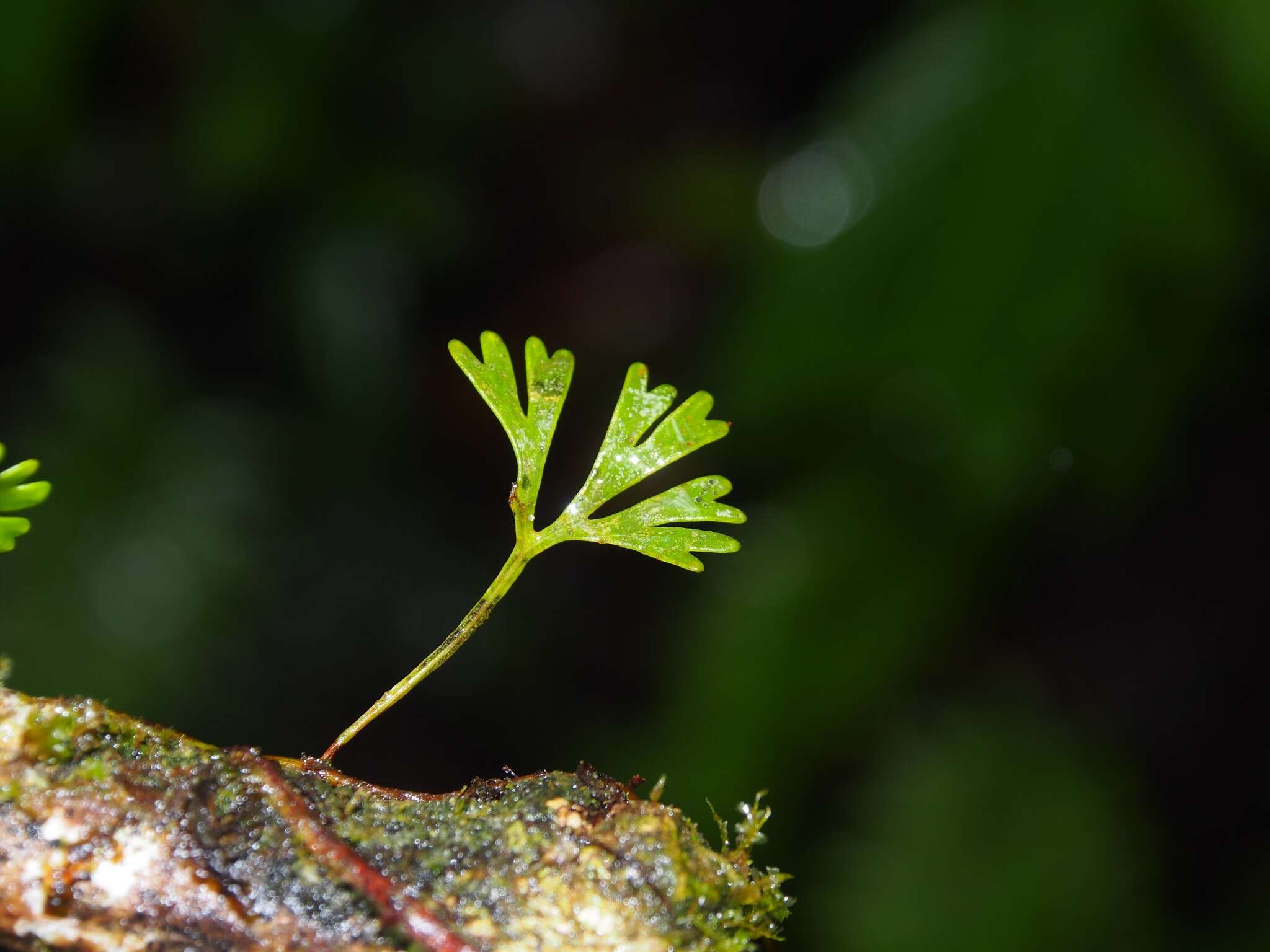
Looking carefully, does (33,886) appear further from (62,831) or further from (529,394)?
(529,394)

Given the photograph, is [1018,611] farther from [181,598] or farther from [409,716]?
[181,598]

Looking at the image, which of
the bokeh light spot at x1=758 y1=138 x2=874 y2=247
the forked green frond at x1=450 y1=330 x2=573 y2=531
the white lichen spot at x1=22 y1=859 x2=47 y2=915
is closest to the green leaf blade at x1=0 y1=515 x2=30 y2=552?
the white lichen spot at x1=22 y1=859 x2=47 y2=915

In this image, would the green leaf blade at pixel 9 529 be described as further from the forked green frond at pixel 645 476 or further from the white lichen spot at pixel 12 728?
the forked green frond at pixel 645 476

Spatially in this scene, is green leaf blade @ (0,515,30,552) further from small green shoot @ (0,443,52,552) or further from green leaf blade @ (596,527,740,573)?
green leaf blade @ (596,527,740,573)

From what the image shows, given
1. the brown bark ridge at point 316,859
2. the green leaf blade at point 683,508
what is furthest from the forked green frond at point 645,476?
the brown bark ridge at point 316,859

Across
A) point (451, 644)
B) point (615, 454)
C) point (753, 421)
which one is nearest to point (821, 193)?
point (753, 421)
